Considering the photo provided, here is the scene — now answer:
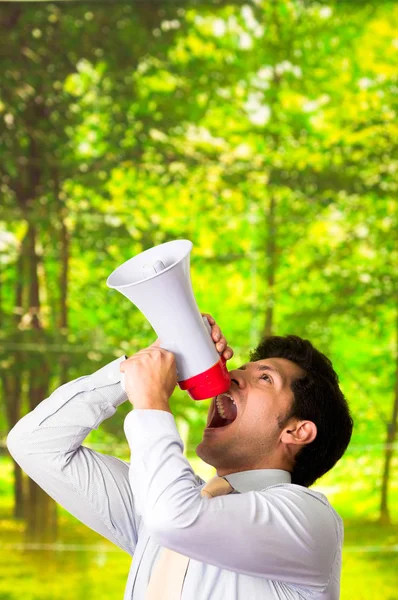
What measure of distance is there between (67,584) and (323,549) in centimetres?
288

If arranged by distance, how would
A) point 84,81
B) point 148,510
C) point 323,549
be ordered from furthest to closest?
point 84,81 → point 323,549 → point 148,510

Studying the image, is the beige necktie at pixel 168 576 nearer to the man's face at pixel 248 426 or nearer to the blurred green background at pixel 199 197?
the man's face at pixel 248 426

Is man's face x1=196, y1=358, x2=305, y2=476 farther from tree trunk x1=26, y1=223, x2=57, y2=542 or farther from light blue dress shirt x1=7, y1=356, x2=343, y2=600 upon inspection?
tree trunk x1=26, y1=223, x2=57, y2=542

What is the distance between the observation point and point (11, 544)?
391 cm

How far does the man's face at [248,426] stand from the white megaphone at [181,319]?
13 cm

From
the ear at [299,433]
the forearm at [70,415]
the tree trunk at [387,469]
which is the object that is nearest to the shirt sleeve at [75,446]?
the forearm at [70,415]

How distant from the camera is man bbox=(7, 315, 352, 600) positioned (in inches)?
44.8

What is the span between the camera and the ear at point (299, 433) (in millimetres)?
1468

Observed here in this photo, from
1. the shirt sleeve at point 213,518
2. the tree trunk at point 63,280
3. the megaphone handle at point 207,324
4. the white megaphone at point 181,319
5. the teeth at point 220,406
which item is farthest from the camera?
the tree trunk at point 63,280

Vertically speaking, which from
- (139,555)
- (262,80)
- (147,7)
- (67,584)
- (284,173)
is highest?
(147,7)

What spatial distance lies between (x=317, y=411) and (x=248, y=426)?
137 millimetres

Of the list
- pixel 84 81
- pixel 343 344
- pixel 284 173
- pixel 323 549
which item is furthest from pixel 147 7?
pixel 323 549

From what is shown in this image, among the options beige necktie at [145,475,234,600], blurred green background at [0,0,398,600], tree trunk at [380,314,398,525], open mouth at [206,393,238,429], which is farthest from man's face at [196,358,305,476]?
tree trunk at [380,314,398,525]

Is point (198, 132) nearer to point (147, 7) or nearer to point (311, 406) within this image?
point (147, 7)
